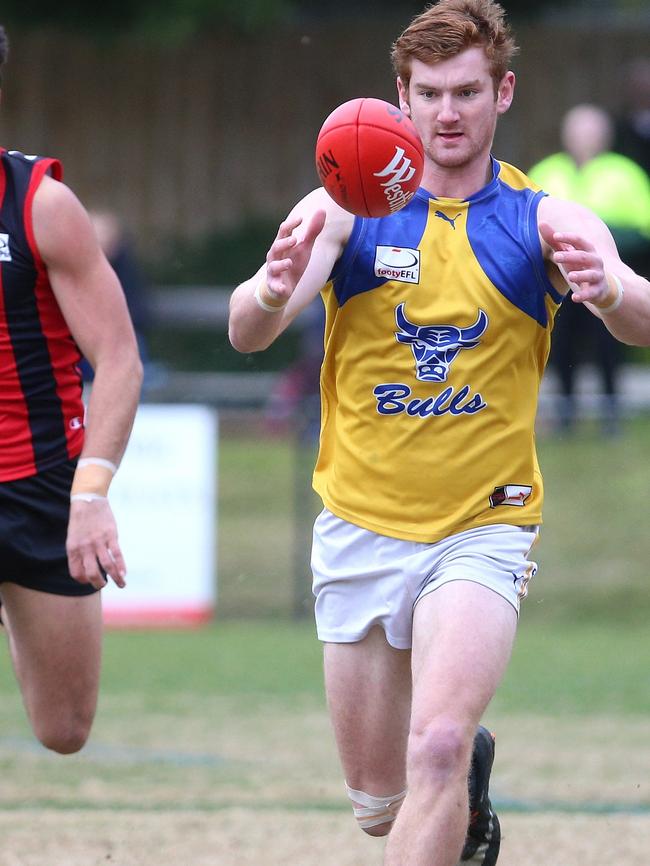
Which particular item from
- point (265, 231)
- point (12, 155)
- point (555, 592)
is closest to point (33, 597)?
point (12, 155)

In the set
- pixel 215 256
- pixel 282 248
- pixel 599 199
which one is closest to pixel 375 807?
pixel 282 248

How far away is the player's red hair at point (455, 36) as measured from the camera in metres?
5.12

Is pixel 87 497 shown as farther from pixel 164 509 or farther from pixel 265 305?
pixel 164 509

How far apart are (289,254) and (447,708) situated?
4.42ft

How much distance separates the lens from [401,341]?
5164mm

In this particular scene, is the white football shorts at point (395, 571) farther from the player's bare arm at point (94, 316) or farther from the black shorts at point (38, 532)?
the black shorts at point (38, 532)

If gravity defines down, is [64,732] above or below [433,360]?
below

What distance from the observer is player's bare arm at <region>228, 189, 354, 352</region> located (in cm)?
489

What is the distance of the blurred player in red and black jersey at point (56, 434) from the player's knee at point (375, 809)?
1013mm

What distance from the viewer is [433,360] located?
5.14 metres

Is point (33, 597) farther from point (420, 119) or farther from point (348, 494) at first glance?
point (420, 119)

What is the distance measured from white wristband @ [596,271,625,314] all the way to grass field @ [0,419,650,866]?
238cm

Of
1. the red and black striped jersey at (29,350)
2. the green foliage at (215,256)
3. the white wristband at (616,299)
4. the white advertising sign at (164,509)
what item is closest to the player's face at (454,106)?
the white wristband at (616,299)

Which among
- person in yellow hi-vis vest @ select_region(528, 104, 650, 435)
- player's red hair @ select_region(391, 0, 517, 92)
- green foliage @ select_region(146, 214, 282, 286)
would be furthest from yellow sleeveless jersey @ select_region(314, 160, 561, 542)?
green foliage @ select_region(146, 214, 282, 286)
